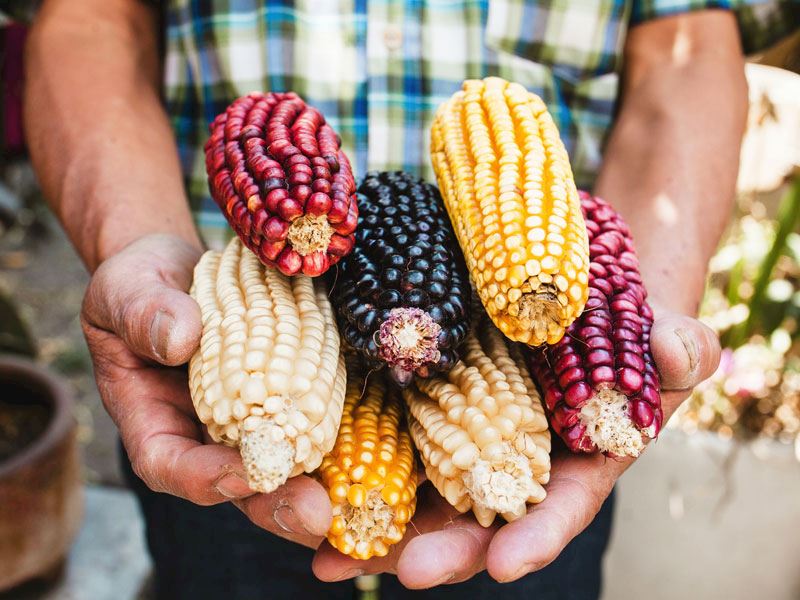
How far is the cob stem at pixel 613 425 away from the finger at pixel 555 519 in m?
0.07

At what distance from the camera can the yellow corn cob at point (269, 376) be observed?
932mm

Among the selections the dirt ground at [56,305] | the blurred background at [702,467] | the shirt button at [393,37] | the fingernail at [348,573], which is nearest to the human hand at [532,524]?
the fingernail at [348,573]

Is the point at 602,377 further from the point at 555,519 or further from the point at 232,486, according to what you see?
the point at 232,486

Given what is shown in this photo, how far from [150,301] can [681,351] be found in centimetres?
85

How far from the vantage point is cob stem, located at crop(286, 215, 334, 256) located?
3.50 ft

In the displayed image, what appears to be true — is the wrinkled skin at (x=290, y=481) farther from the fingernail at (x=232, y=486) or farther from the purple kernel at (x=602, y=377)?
the purple kernel at (x=602, y=377)

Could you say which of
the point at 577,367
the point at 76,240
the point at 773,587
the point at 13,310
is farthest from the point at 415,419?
the point at 13,310

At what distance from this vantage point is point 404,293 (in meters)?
1.05

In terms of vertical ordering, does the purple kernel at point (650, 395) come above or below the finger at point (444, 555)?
above

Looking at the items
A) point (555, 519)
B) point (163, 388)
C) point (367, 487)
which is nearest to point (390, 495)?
point (367, 487)

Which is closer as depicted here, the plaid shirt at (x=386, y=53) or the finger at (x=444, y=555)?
the finger at (x=444, y=555)

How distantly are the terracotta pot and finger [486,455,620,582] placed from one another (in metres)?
1.68

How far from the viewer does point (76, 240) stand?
1.64 meters

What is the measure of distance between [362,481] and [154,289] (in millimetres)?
467
